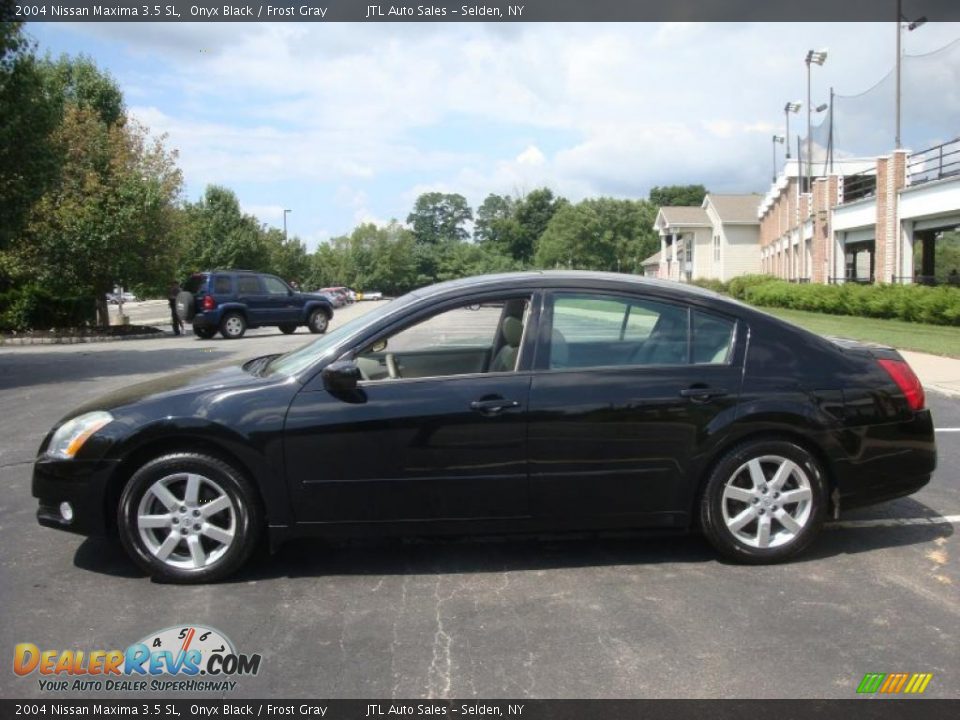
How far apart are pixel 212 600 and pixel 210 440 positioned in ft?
2.60

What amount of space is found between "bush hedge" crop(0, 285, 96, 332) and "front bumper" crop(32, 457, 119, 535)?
2264cm

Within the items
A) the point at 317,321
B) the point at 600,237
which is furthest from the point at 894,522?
the point at 600,237

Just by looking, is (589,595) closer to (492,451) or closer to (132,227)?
(492,451)

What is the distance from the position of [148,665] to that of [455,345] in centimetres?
260

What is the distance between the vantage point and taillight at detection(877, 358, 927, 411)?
15.8ft

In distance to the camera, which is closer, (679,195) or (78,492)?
(78,492)

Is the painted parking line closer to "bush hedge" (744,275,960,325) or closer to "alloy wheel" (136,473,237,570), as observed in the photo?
"alloy wheel" (136,473,237,570)

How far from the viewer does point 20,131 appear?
46.6 ft

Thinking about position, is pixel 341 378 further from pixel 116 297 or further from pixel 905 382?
pixel 116 297

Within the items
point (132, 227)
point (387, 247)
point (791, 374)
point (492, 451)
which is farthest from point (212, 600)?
point (387, 247)

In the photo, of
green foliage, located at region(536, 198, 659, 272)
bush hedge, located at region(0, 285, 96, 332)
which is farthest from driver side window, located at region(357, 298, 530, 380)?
green foliage, located at region(536, 198, 659, 272)

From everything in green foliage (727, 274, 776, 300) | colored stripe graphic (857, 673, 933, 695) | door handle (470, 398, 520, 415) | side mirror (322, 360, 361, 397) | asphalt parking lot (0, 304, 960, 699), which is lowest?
colored stripe graphic (857, 673, 933, 695)

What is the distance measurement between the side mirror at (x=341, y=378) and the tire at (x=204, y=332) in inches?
813

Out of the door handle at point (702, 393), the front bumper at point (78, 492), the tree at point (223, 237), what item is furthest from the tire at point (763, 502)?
the tree at point (223, 237)
